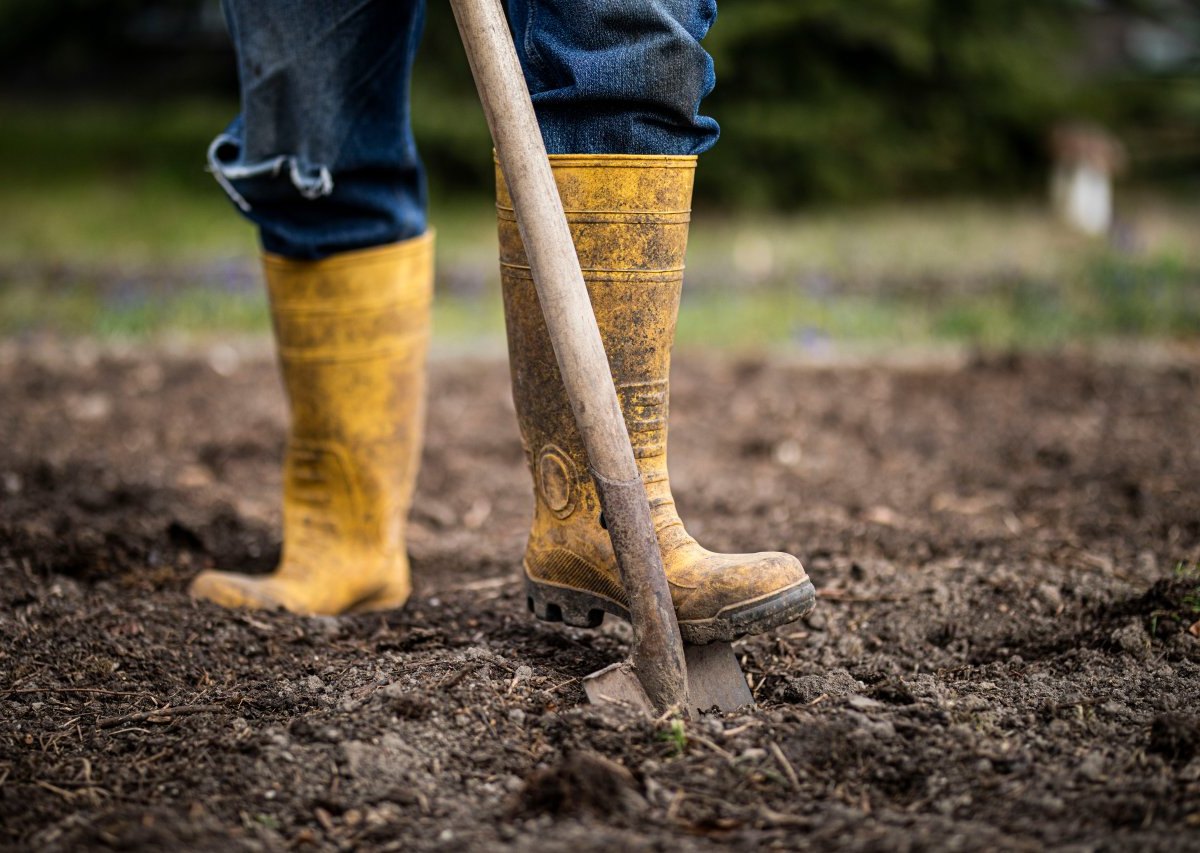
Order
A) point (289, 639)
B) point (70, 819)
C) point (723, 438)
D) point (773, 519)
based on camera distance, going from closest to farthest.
A: point (70, 819) → point (289, 639) → point (773, 519) → point (723, 438)

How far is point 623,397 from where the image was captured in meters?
1.55

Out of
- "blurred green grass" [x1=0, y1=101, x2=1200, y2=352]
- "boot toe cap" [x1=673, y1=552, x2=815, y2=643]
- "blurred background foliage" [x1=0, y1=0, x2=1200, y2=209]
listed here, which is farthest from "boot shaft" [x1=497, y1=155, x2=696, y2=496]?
"blurred background foliage" [x1=0, y1=0, x2=1200, y2=209]

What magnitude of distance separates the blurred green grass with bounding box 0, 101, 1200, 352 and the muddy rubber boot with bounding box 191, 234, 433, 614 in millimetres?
2046

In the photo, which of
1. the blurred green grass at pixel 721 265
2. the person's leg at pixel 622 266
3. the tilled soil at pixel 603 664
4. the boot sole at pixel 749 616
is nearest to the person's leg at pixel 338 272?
the tilled soil at pixel 603 664

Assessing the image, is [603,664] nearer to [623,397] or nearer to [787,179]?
[623,397]

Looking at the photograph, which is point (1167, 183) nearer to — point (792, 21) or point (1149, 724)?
point (792, 21)

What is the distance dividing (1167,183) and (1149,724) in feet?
25.5

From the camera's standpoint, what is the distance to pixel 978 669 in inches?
64.0

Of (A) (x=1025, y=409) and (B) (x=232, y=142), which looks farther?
(A) (x=1025, y=409)

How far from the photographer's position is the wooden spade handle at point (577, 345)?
1.42 meters

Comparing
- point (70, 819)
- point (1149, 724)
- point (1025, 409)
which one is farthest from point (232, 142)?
point (1025, 409)

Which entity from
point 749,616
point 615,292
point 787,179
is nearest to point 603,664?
point 749,616

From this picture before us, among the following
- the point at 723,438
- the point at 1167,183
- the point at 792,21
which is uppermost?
the point at 792,21

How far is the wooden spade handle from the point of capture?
142 cm
